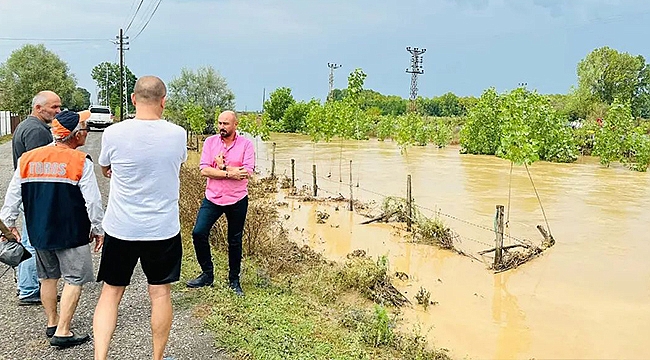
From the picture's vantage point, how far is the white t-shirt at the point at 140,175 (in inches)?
125

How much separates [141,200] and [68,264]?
1.06 metres

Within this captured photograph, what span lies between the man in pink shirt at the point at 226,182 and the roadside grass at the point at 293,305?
0.41m

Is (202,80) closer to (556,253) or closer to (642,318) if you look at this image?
(556,253)

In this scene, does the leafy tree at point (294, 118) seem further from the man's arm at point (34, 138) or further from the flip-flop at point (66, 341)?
the flip-flop at point (66, 341)

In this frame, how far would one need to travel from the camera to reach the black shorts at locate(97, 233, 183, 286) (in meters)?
3.25

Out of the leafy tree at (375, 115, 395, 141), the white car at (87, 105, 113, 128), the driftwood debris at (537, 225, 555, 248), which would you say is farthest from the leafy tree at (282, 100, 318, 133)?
the driftwood debris at (537, 225, 555, 248)

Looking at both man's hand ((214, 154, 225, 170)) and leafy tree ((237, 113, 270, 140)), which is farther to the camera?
leafy tree ((237, 113, 270, 140))

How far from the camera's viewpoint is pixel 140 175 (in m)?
3.18

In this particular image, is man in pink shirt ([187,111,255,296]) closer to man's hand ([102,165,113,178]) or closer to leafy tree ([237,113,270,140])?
man's hand ([102,165,113,178])

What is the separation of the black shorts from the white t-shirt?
0.18ft

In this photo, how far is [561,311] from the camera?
273 inches

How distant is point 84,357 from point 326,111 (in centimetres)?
1891

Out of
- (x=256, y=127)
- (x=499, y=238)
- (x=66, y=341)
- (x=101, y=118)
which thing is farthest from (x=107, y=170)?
(x=101, y=118)

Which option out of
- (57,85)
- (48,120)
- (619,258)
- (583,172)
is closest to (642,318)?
(619,258)
